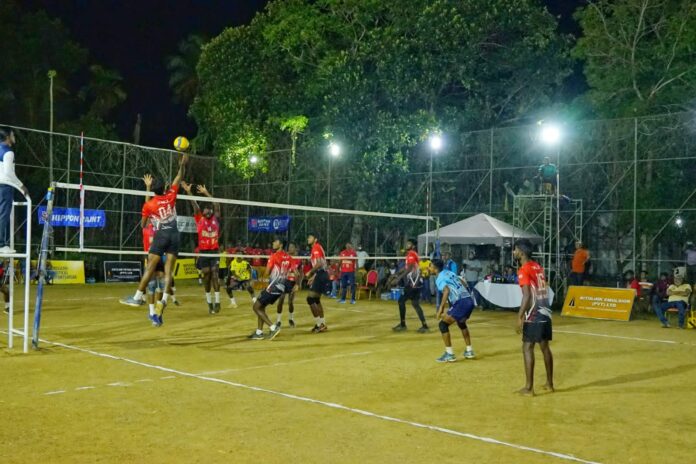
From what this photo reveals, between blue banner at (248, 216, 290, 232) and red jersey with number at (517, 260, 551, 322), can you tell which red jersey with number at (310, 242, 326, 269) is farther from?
blue banner at (248, 216, 290, 232)

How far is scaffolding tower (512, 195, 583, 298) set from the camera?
22633 millimetres

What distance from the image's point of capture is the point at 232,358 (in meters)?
11.2

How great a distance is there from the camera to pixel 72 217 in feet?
87.9

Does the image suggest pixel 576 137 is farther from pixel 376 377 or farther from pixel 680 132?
pixel 376 377

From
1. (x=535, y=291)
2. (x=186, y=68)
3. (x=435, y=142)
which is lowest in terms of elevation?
(x=535, y=291)

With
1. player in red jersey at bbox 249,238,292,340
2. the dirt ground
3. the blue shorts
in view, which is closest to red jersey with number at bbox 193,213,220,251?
the dirt ground

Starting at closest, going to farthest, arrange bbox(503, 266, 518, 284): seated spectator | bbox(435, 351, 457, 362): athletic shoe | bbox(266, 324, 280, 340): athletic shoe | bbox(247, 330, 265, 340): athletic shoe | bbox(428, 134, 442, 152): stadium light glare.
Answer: bbox(435, 351, 457, 362): athletic shoe → bbox(247, 330, 265, 340): athletic shoe → bbox(266, 324, 280, 340): athletic shoe → bbox(503, 266, 518, 284): seated spectator → bbox(428, 134, 442, 152): stadium light glare

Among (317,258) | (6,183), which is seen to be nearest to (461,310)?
(317,258)

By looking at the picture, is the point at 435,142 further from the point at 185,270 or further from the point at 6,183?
the point at 6,183

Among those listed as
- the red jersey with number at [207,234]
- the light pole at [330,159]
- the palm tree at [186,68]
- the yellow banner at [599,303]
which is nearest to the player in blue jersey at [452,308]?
the red jersey with number at [207,234]

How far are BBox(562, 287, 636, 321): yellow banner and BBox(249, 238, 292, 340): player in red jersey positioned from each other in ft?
33.0

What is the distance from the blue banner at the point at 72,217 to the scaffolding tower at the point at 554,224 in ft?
→ 50.7

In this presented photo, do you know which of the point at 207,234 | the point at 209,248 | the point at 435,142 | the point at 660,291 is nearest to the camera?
the point at 209,248

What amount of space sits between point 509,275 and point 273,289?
9.99 metres
